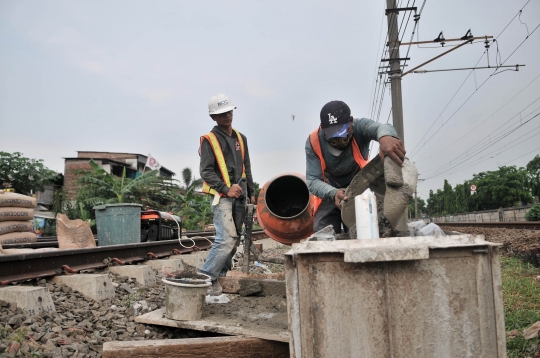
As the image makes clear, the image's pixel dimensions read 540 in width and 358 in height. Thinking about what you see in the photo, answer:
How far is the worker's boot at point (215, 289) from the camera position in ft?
12.9

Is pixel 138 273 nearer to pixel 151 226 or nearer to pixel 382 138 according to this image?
pixel 382 138

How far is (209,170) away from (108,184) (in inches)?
553

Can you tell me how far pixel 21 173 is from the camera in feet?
87.8

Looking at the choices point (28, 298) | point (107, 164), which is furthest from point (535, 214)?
point (107, 164)

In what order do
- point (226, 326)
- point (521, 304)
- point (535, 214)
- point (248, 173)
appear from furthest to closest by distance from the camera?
point (535, 214) < point (248, 173) < point (521, 304) < point (226, 326)

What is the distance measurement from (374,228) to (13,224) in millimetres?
8696

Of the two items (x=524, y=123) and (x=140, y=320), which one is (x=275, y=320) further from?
(x=524, y=123)

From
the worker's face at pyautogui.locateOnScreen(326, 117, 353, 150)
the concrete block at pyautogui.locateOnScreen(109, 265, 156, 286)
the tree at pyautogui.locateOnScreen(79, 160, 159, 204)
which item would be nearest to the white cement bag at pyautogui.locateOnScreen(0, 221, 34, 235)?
the concrete block at pyautogui.locateOnScreen(109, 265, 156, 286)

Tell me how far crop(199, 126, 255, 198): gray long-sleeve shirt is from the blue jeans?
0.58 feet

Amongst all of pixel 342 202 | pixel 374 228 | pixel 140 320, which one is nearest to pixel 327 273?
pixel 374 228

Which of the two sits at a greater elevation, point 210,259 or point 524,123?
point 524,123

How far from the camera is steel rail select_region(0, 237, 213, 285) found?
12.9 ft

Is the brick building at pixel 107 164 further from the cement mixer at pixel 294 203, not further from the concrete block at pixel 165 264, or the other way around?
the cement mixer at pixel 294 203

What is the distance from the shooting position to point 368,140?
11.3 feet
